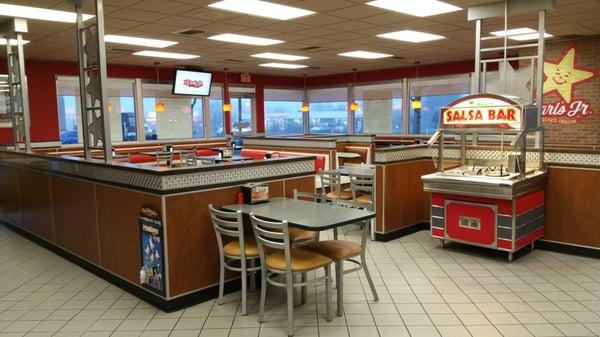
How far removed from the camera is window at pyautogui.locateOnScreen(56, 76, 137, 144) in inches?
428

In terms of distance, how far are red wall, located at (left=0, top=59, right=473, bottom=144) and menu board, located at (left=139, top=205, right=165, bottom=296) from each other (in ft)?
24.8

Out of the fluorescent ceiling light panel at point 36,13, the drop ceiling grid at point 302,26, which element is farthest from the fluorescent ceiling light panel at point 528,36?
the fluorescent ceiling light panel at point 36,13

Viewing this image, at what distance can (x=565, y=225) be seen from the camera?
5555 mm

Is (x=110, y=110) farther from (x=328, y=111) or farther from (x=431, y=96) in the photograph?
(x=431, y=96)

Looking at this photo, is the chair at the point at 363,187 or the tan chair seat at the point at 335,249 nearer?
the tan chair seat at the point at 335,249

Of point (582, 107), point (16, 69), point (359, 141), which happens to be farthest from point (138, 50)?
point (582, 107)

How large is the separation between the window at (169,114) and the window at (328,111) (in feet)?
13.5

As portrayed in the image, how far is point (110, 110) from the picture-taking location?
11414 mm

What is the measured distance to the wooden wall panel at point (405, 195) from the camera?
6191mm

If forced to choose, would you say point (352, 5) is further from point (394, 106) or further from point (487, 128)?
point (394, 106)

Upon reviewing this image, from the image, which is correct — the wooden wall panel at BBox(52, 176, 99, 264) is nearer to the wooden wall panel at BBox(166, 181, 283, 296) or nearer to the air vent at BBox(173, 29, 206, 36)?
the wooden wall panel at BBox(166, 181, 283, 296)

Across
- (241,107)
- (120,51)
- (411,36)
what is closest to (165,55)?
(120,51)

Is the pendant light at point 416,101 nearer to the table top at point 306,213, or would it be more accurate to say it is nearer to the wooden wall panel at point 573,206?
the wooden wall panel at point 573,206

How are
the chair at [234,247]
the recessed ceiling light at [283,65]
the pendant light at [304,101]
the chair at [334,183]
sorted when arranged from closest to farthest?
the chair at [234,247]
the chair at [334,183]
the recessed ceiling light at [283,65]
the pendant light at [304,101]
